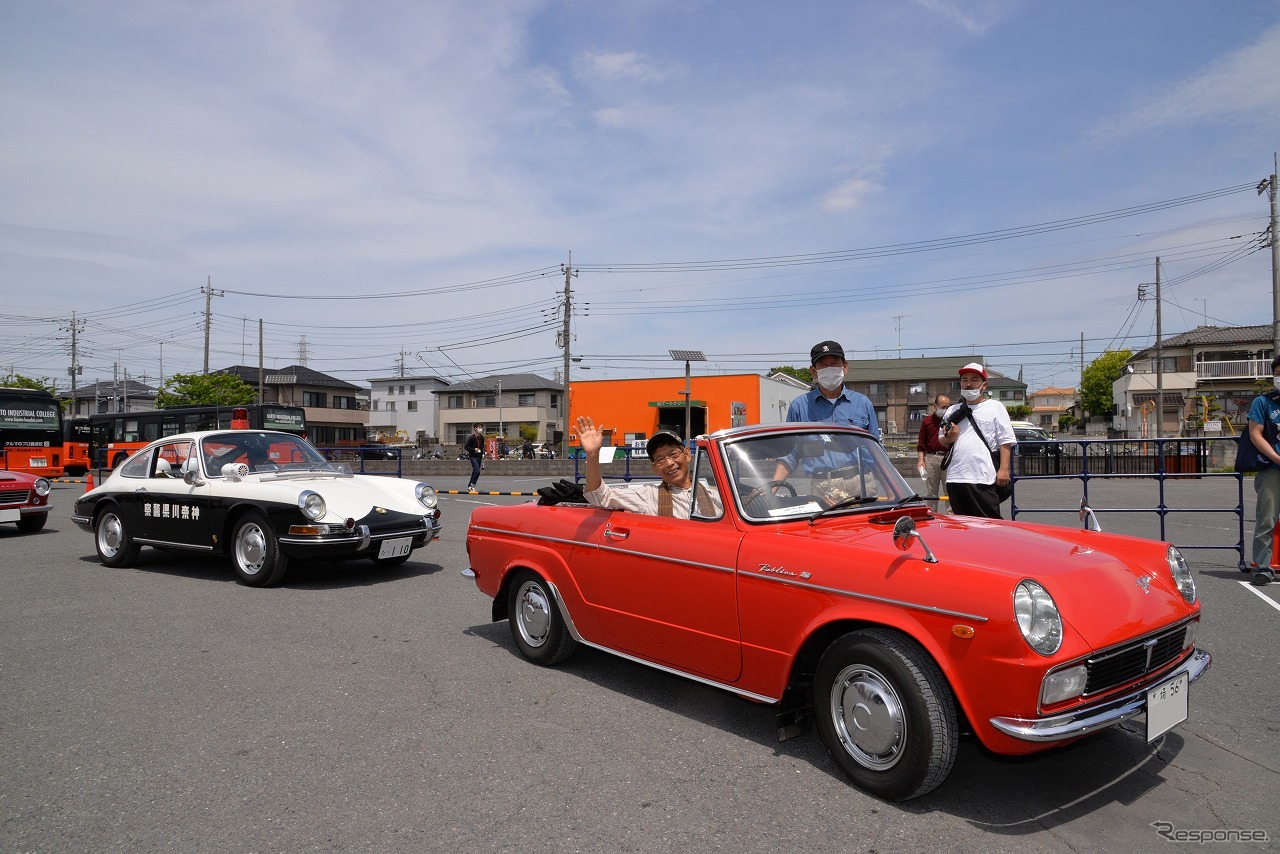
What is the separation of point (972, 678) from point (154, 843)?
295cm

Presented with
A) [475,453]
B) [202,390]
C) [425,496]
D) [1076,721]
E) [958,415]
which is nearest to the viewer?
[1076,721]

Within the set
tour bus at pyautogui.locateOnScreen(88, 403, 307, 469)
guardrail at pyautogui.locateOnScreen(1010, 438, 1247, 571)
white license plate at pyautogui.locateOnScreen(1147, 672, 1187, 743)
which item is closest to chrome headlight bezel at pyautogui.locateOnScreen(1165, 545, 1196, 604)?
white license plate at pyautogui.locateOnScreen(1147, 672, 1187, 743)

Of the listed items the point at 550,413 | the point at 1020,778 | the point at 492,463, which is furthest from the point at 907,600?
the point at 550,413

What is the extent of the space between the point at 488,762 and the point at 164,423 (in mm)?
27409

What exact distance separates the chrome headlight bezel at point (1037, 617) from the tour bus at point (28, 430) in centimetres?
2890

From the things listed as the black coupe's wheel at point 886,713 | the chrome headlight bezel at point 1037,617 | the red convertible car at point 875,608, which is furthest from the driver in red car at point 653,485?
the chrome headlight bezel at point 1037,617

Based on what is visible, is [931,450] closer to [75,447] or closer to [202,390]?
[75,447]

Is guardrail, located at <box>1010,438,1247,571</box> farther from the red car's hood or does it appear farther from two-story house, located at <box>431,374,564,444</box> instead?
two-story house, located at <box>431,374,564,444</box>

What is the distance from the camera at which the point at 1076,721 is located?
105 inches

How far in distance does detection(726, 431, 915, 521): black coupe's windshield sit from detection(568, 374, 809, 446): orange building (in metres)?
37.7

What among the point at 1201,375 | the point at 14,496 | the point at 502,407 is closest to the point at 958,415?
the point at 14,496

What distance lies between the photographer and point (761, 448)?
3.93 metres

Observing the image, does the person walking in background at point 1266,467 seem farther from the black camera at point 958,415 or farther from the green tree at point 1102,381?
the green tree at point 1102,381

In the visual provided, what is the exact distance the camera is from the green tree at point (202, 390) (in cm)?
5053
